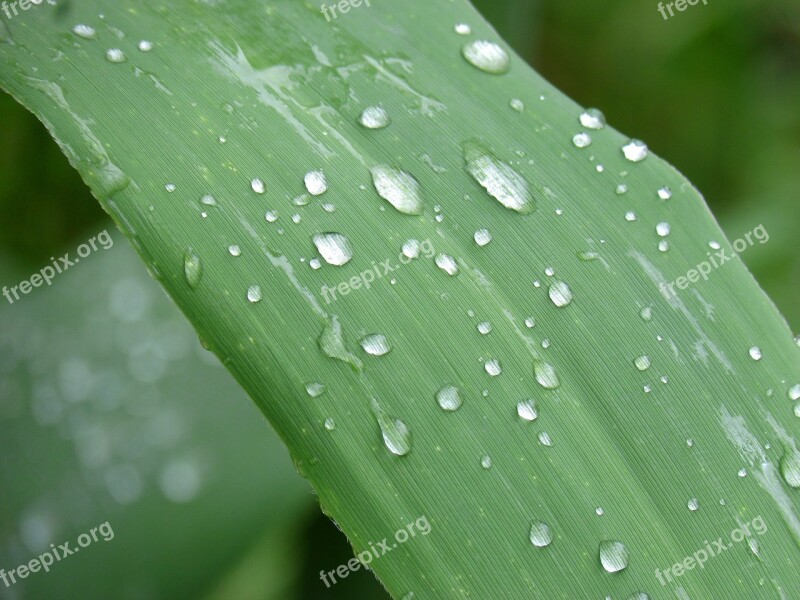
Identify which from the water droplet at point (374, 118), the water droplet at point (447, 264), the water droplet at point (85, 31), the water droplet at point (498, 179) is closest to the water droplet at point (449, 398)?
the water droplet at point (447, 264)

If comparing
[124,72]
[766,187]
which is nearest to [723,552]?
[124,72]

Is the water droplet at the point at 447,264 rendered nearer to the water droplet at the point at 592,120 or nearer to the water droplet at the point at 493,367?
the water droplet at the point at 493,367

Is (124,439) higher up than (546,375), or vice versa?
(546,375)

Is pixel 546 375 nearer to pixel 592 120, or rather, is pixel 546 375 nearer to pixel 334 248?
pixel 334 248

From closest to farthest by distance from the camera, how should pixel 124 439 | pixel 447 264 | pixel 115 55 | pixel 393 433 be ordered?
pixel 393 433, pixel 447 264, pixel 115 55, pixel 124 439

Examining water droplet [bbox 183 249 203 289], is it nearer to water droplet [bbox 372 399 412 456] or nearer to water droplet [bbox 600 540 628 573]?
water droplet [bbox 372 399 412 456]

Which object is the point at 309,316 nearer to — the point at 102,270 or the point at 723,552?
the point at 723,552

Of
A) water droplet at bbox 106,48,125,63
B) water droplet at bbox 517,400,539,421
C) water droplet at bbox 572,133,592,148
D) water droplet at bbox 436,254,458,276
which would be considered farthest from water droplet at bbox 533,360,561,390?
water droplet at bbox 106,48,125,63

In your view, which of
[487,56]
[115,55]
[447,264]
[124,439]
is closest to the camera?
[447,264]

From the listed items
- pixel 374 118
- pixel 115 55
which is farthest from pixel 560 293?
pixel 115 55
